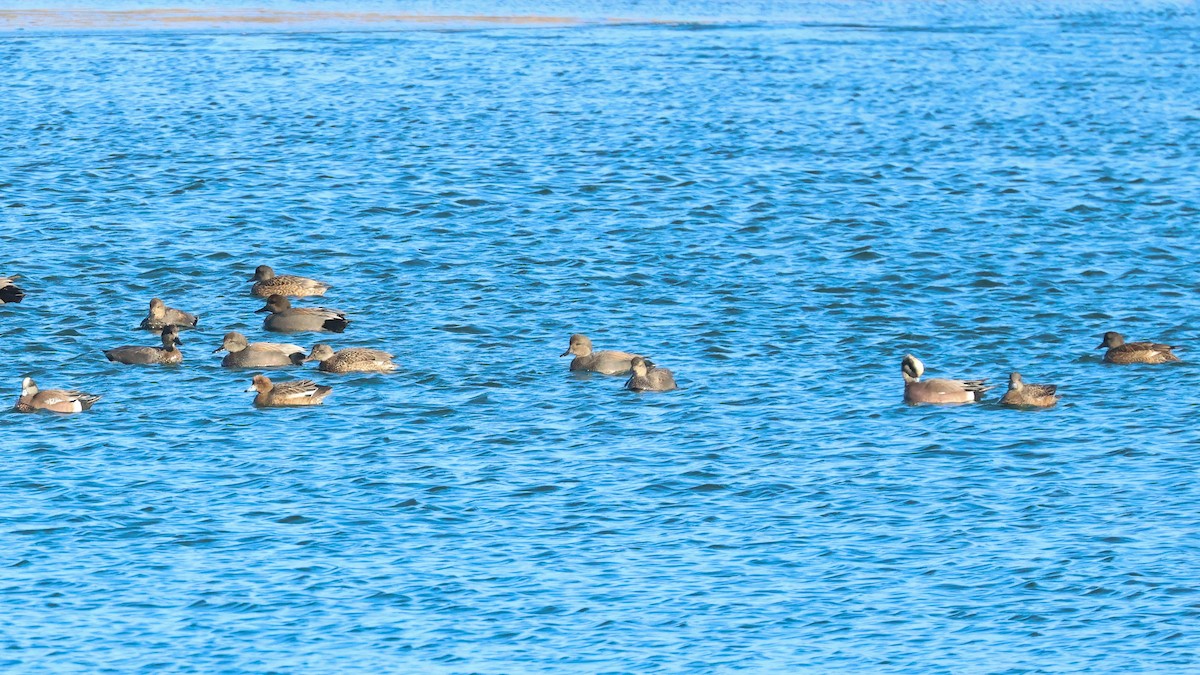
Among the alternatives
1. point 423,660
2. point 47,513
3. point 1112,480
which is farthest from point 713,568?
point 47,513

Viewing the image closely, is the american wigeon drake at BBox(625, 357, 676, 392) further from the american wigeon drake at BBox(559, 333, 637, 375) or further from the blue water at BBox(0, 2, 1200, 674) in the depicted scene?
the american wigeon drake at BBox(559, 333, 637, 375)

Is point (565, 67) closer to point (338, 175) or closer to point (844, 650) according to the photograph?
point (338, 175)

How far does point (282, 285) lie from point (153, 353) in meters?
4.05

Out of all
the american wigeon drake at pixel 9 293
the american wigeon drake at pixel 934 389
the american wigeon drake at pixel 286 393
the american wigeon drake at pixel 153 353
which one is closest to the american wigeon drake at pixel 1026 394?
the american wigeon drake at pixel 934 389

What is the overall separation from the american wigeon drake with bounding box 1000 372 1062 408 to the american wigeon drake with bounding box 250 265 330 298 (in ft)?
35.9

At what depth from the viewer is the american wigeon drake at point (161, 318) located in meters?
26.3

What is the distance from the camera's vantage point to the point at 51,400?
22.3 metres

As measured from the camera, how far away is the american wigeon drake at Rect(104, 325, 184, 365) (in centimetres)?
2472

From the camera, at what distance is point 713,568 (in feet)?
57.6

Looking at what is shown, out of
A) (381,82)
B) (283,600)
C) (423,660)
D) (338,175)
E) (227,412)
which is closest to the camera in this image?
(423,660)

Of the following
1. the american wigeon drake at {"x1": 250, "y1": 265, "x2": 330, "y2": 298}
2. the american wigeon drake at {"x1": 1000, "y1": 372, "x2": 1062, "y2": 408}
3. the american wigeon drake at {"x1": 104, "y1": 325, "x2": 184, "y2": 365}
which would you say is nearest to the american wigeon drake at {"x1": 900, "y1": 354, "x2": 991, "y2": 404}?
the american wigeon drake at {"x1": 1000, "y1": 372, "x2": 1062, "y2": 408}

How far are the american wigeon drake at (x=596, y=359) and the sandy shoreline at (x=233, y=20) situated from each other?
138 ft

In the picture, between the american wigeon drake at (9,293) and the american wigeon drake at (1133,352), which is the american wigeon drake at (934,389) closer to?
the american wigeon drake at (1133,352)

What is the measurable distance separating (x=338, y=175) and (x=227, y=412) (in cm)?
1710
